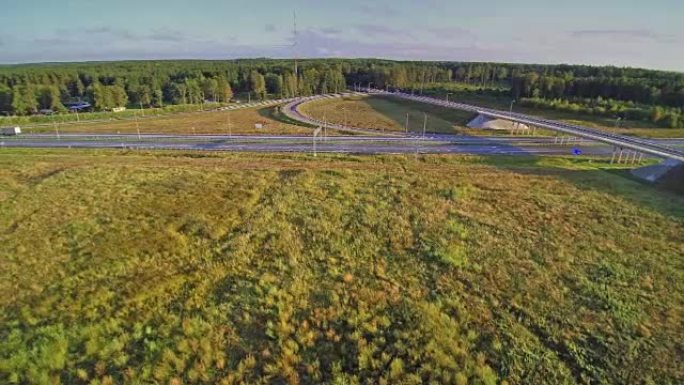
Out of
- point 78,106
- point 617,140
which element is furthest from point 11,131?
point 617,140

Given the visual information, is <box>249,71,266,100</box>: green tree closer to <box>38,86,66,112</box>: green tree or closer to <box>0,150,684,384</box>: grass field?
<box>38,86,66,112</box>: green tree

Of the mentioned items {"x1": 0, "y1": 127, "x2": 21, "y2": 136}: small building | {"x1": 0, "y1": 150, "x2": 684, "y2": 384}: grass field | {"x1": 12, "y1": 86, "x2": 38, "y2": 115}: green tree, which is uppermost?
{"x1": 12, "y1": 86, "x2": 38, "y2": 115}: green tree

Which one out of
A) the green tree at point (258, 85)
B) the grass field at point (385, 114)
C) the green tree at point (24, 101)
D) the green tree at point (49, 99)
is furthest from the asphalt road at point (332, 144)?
the green tree at point (258, 85)

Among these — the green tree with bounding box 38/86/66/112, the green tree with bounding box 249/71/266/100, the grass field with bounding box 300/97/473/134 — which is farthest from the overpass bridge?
the green tree with bounding box 38/86/66/112

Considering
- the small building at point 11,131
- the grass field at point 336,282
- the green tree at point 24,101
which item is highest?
the green tree at point 24,101

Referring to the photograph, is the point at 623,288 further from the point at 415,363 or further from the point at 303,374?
the point at 303,374

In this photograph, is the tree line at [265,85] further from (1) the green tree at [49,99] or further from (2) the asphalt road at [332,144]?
(2) the asphalt road at [332,144]

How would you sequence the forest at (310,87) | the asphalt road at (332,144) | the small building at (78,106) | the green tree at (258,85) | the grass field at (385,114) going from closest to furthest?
the asphalt road at (332,144) < the grass field at (385,114) < the forest at (310,87) < the small building at (78,106) < the green tree at (258,85)
